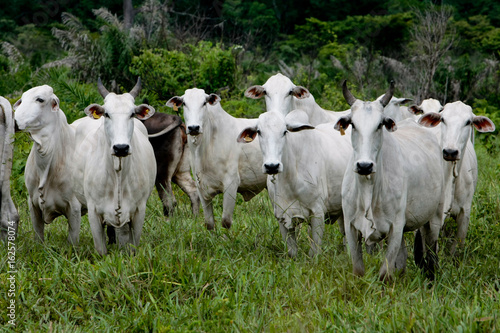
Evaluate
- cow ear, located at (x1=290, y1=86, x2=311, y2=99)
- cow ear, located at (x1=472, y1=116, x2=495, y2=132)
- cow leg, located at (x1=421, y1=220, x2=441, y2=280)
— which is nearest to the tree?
cow ear, located at (x1=290, y1=86, x2=311, y2=99)

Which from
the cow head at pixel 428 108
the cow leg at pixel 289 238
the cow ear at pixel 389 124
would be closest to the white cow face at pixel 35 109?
the cow leg at pixel 289 238

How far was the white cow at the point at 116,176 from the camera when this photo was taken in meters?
5.59

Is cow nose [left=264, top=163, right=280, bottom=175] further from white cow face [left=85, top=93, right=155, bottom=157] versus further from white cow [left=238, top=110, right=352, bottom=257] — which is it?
white cow face [left=85, top=93, right=155, bottom=157]

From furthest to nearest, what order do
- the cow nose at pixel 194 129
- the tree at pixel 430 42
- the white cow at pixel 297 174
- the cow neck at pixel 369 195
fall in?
the tree at pixel 430 42
the cow nose at pixel 194 129
the white cow at pixel 297 174
the cow neck at pixel 369 195

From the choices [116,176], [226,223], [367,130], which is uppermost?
[367,130]

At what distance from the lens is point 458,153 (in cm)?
589

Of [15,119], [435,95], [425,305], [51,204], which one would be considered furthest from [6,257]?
[435,95]

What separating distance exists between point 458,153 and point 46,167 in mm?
4069

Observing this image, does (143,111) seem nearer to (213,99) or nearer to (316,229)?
(213,99)

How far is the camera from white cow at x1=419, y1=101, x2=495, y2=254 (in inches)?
238

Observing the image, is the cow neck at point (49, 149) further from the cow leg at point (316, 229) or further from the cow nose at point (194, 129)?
the cow leg at point (316, 229)

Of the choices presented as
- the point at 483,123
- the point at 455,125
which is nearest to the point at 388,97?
the point at 455,125

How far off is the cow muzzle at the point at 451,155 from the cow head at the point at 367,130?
3.64 feet

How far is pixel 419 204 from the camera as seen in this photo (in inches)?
215
